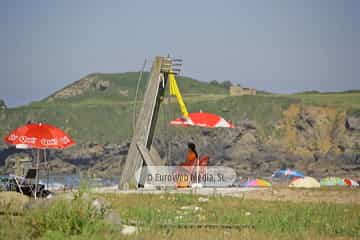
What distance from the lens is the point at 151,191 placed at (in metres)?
23.6

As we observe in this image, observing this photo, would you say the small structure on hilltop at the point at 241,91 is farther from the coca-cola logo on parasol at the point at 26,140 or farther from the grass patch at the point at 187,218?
the grass patch at the point at 187,218

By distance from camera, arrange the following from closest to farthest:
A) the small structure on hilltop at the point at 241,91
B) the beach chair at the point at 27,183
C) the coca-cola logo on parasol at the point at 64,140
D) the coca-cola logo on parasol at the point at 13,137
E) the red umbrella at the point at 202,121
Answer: the beach chair at the point at 27,183 → the coca-cola logo on parasol at the point at 13,137 → the coca-cola logo on parasol at the point at 64,140 → the red umbrella at the point at 202,121 → the small structure on hilltop at the point at 241,91

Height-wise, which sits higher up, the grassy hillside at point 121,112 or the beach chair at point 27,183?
the grassy hillside at point 121,112

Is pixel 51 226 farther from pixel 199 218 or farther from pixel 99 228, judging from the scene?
A: pixel 199 218

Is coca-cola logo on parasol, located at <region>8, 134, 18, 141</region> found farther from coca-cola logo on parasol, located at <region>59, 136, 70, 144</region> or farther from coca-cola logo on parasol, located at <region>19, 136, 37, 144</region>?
coca-cola logo on parasol, located at <region>59, 136, 70, 144</region>

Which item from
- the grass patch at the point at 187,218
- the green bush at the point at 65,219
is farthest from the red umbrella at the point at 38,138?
the green bush at the point at 65,219

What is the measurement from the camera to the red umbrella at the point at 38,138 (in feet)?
73.2

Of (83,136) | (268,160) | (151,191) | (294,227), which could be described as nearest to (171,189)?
(151,191)

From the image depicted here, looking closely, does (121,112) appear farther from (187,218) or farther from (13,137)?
(187,218)

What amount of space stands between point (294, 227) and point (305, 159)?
13378 centimetres

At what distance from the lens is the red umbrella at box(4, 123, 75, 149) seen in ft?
73.2

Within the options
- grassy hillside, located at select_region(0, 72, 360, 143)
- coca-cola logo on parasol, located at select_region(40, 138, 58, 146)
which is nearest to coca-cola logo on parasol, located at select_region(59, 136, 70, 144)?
coca-cola logo on parasol, located at select_region(40, 138, 58, 146)

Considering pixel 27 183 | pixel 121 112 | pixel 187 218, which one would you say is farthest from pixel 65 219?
pixel 121 112

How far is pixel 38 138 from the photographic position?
22406mm
